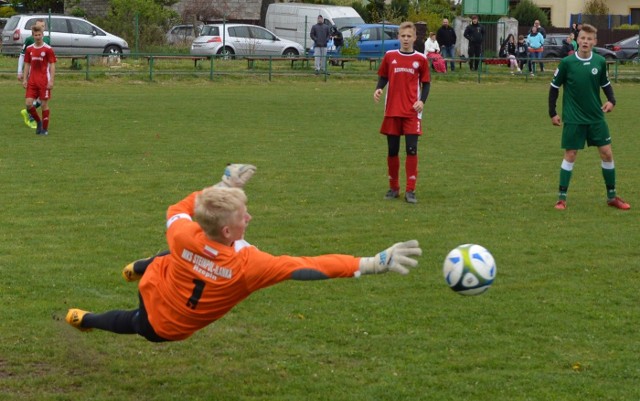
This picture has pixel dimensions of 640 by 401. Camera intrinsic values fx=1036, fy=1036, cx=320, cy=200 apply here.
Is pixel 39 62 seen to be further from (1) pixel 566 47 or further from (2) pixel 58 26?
(1) pixel 566 47

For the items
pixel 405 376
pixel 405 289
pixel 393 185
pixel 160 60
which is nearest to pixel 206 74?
pixel 160 60

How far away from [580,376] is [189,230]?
7.95 feet

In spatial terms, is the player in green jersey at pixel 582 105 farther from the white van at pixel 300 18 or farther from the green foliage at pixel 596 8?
the green foliage at pixel 596 8

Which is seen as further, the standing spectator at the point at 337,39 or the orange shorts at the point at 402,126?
the standing spectator at the point at 337,39

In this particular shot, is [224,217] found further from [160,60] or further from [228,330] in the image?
[160,60]

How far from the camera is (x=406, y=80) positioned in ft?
39.0

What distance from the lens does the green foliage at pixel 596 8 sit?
204ft

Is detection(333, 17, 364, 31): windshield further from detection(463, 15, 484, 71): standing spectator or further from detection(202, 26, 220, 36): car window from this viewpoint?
detection(463, 15, 484, 71): standing spectator

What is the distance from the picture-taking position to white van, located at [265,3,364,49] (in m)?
42.0

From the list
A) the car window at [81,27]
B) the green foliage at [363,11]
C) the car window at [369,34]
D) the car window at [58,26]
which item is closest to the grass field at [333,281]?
the car window at [58,26]

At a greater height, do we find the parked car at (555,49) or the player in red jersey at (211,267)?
the parked car at (555,49)

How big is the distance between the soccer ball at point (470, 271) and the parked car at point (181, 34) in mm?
33793

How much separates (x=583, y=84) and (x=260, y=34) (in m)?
26.2

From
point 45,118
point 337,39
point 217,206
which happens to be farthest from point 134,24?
point 217,206
